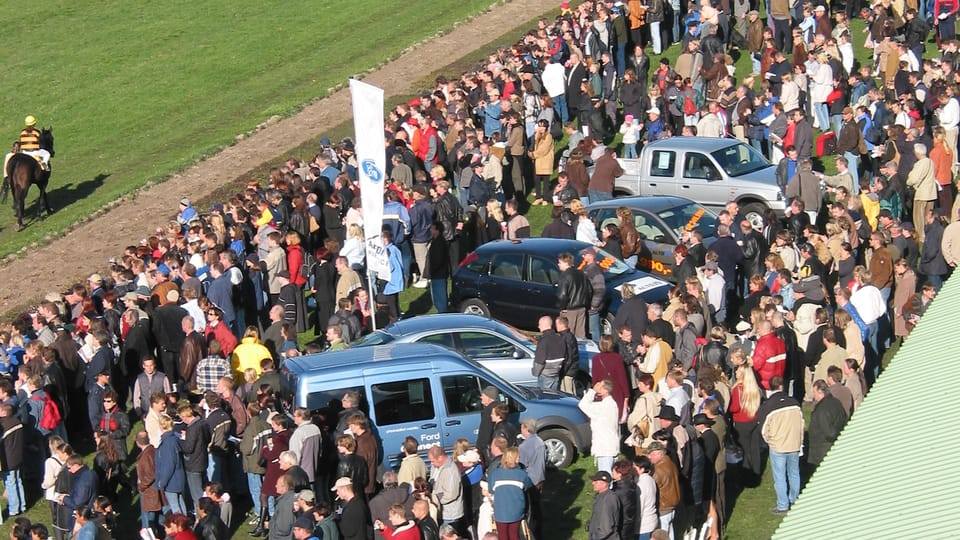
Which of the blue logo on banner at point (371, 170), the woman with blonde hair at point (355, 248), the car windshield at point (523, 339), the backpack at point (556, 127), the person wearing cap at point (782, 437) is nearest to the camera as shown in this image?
the person wearing cap at point (782, 437)

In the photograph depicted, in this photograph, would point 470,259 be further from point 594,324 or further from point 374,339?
point 374,339

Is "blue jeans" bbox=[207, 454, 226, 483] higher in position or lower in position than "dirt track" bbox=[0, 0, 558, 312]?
higher

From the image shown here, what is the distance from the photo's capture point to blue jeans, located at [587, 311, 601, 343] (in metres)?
21.0

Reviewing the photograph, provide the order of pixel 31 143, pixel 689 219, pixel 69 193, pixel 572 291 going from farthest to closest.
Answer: pixel 69 193 < pixel 31 143 < pixel 689 219 < pixel 572 291

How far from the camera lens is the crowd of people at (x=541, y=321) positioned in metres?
15.5

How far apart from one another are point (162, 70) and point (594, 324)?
25.6 meters

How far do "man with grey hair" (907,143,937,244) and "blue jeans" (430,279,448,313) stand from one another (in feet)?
24.5

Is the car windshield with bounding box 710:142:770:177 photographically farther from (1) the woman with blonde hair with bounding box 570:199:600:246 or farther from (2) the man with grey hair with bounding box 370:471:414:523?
(2) the man with grey hair with bounding box 370:471:414:523

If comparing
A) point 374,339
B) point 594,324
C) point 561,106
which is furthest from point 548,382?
point 561,106

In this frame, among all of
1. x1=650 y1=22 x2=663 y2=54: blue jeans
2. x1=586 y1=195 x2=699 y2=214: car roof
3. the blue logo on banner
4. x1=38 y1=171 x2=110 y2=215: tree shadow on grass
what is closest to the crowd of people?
Result: x1=586 y1=195 x2=699 y2=214: car roof

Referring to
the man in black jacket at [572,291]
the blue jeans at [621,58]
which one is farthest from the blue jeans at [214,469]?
the blue jeans at [621,58]

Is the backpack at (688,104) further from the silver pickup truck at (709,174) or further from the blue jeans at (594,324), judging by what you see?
the blue jeans at (594,324)

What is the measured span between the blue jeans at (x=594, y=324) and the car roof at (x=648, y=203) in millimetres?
3229

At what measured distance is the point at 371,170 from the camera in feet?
66.6
